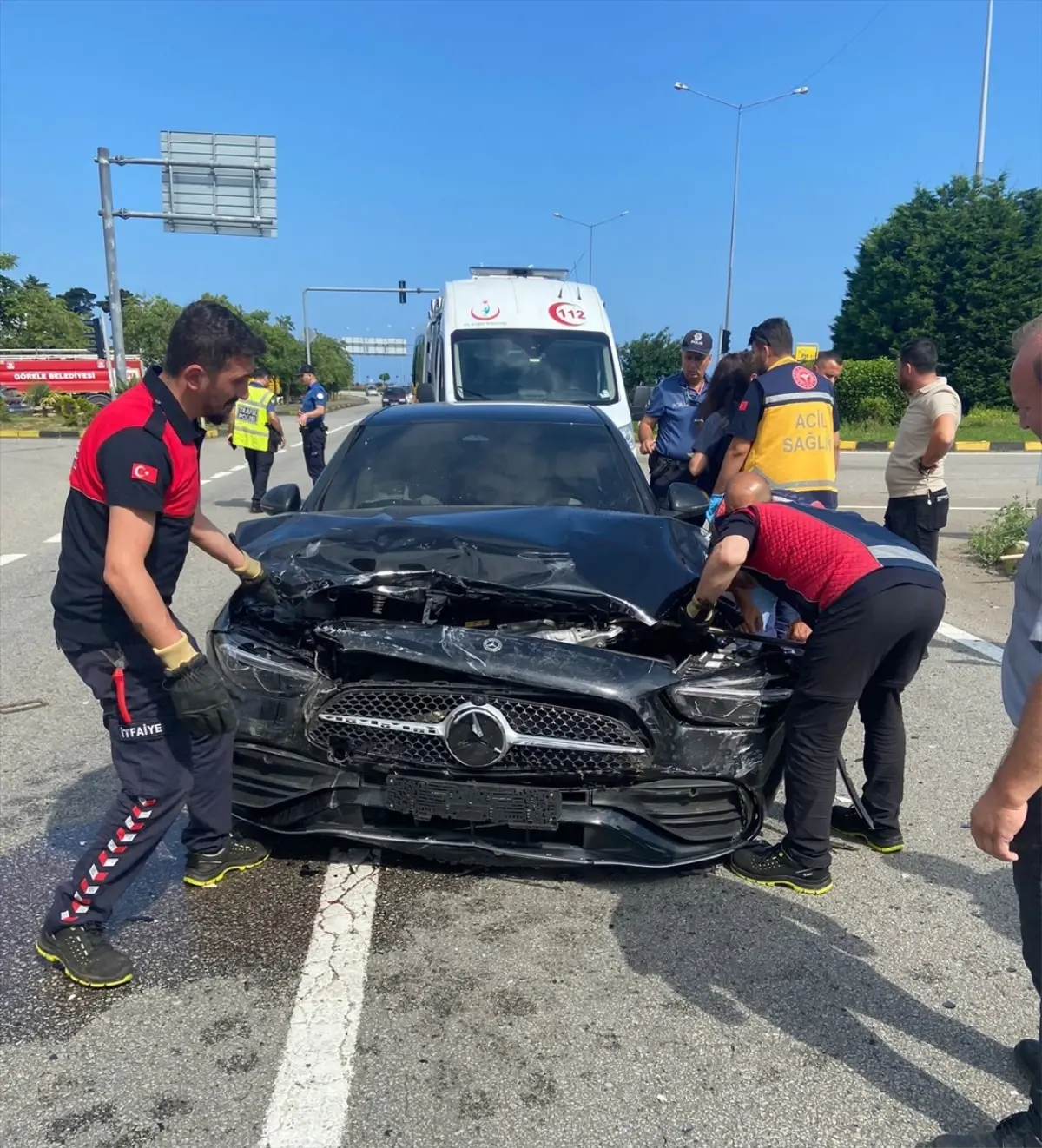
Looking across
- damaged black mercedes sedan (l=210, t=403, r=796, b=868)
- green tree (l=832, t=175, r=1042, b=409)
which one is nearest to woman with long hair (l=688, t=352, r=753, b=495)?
damaged black mercedes sedan (l=210, t=403, r=796, b=868)

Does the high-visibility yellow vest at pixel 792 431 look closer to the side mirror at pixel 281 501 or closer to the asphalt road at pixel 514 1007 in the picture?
the asphalt road at pixel 514 1007

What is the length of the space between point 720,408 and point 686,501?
1834 millimetres

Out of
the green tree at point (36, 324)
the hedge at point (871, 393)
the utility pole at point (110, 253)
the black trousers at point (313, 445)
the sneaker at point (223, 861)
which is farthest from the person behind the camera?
the green tree at point (36, 324)

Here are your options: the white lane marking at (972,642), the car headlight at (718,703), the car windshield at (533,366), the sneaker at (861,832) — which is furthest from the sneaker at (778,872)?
the car windshield at (533,366)

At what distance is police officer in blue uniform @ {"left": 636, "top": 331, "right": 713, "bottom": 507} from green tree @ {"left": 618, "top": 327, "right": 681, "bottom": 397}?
84.8 feet

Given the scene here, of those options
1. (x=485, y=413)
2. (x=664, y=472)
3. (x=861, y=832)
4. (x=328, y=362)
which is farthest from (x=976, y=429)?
(x=328, y=362)

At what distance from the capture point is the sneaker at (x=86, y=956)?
2764mm

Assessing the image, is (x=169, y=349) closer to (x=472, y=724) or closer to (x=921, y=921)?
(x=472, y=724)

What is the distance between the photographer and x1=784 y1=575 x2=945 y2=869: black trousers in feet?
10.3

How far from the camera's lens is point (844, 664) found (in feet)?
10.3

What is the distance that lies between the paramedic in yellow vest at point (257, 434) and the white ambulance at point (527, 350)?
6.36 ft

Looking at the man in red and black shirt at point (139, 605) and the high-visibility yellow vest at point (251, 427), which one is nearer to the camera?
the man in red and black shirt at point (139, 605)

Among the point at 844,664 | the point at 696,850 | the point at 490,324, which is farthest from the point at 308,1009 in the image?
the point at 490,324

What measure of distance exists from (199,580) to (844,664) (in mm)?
6371
